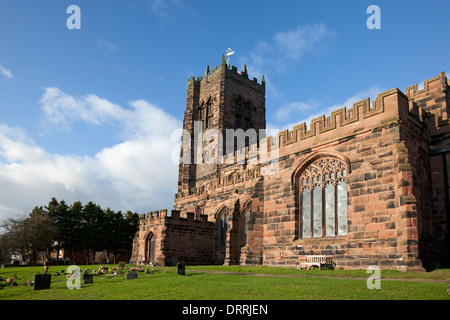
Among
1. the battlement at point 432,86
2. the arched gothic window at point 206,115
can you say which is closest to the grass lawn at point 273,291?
the battlement at point 432,86

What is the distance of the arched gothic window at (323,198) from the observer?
16.6 meters

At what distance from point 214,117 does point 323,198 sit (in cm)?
2739

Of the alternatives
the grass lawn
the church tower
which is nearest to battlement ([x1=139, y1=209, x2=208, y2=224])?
the church tower

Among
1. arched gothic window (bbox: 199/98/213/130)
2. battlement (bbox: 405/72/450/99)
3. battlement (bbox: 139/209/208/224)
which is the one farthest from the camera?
arched gothic window (bbox: 199/98/213/130)

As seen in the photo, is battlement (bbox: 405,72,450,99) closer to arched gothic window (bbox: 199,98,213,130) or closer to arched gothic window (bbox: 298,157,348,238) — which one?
arched gothic window (bbox: 298,157,348,238)

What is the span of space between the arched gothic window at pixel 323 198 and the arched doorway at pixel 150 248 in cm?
1398

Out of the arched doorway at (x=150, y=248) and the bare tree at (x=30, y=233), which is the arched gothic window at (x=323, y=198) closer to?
the arched doorway at (x=150, y=248)

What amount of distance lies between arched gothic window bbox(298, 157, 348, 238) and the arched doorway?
14.0 metres

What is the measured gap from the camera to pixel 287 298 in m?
8.43

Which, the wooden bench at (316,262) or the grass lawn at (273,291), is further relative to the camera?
the wooden bench at (316,262)

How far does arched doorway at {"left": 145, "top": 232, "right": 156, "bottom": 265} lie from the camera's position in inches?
1105

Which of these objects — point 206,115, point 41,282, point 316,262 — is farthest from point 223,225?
point 206,115
